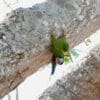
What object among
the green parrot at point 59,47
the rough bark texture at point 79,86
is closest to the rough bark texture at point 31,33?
the green parrot at point 59,47

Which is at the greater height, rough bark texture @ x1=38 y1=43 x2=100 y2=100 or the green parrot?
the green parrot

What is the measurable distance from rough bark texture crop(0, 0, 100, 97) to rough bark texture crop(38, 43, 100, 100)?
22 cm

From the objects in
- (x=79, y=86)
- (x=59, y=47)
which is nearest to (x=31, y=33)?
(x=59, y=47)

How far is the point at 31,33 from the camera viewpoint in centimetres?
64

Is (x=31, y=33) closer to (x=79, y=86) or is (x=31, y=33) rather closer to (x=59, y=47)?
(x=59, y=47)

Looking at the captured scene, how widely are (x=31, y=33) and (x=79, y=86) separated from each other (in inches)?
15.2

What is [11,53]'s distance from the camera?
0.60 meters

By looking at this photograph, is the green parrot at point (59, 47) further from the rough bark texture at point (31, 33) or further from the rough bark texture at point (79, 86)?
the rough bark texture at point (79, 86)

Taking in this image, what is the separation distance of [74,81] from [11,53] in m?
0.42

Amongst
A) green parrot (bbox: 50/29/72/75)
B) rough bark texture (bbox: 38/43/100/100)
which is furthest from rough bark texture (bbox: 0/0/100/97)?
rough bark texture (bbox: 38/43/100/100)

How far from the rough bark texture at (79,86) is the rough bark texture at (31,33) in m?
0.22

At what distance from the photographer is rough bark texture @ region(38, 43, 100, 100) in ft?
3.11

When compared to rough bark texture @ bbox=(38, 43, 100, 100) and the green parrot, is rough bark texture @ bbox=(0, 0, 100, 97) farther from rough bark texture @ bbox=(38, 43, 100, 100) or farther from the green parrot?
rough bark texture @ bbox=(38, 43, 100, 100)

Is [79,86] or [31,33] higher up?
[31,33]
